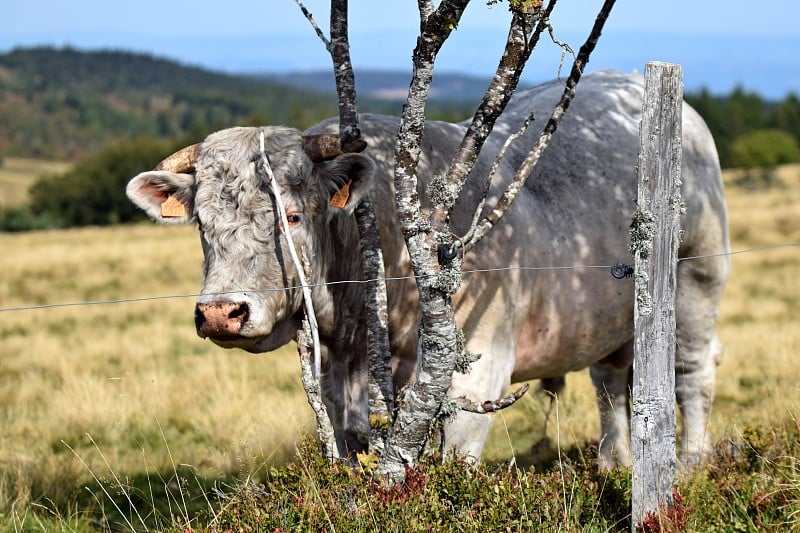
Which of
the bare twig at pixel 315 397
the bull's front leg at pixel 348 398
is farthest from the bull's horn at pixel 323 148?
the bull's front leg at pixel 348 398

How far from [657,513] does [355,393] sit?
1.74 meters

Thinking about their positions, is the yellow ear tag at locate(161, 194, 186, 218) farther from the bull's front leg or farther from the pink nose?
the bull's front leg

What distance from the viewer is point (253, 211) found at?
14.0 ft

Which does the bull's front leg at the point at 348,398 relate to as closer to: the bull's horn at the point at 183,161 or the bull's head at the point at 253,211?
the bull's head at the point at 253,211

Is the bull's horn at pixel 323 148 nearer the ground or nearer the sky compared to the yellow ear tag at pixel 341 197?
nearer the sky

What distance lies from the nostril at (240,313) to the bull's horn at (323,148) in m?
0.92

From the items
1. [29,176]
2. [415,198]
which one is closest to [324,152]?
[415,198]

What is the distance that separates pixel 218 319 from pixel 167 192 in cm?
111

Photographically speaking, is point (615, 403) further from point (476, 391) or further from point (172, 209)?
point (172, 209)

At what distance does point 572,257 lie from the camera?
5.55 m

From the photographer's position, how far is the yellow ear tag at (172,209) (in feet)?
15.1

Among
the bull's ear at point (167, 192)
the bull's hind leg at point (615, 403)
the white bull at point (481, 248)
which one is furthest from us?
the bull's hind leg at point (615, 403)

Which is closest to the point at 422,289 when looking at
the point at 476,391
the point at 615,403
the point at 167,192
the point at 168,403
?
the point at 476,391

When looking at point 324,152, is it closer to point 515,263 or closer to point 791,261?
point 515,263
